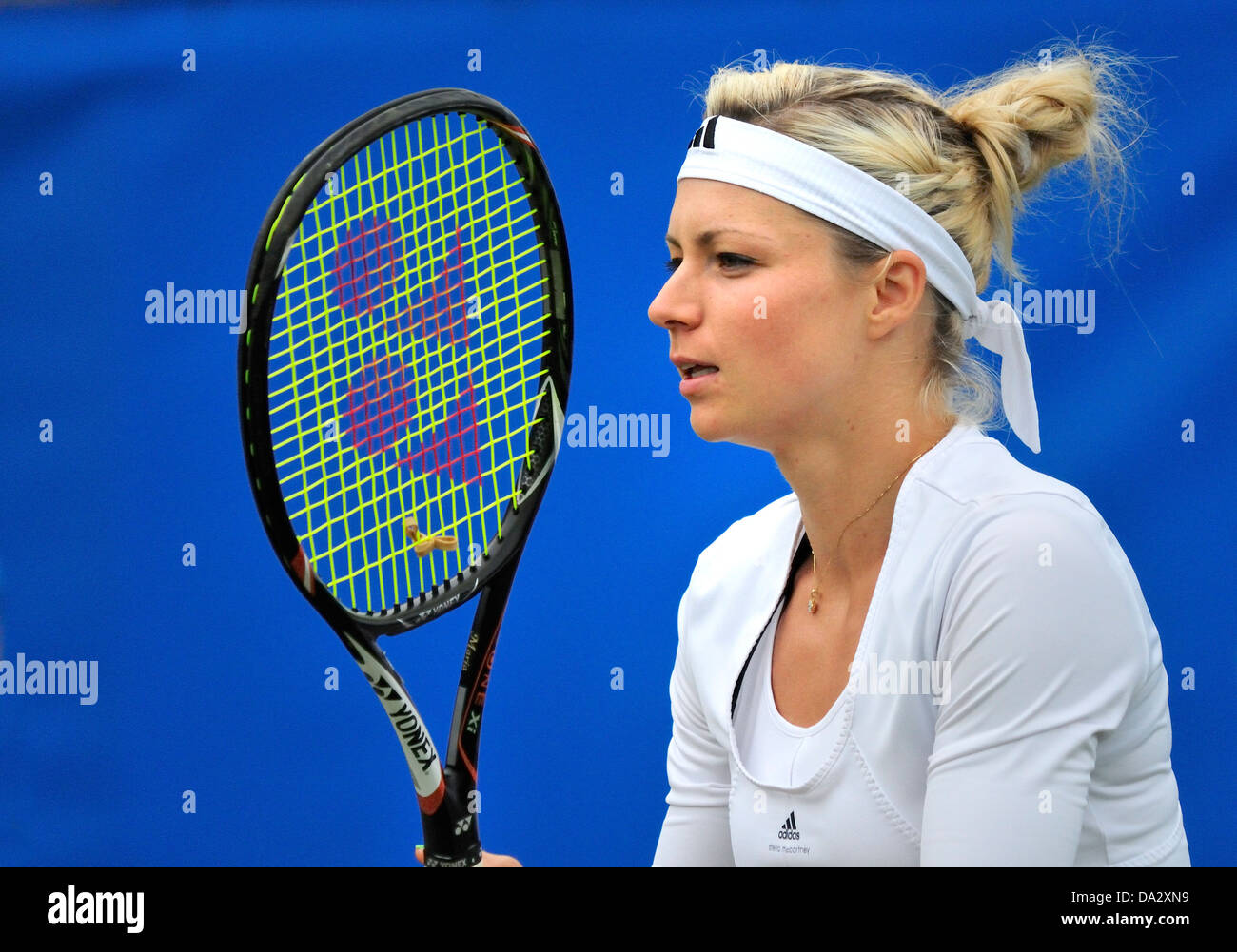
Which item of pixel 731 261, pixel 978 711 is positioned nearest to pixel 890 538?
pixel 978 711

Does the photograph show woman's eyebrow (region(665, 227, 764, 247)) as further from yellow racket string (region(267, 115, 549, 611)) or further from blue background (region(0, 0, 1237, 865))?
blue background (region(0, 0, 1237, 865))

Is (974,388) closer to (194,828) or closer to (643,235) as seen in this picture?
(643,235)

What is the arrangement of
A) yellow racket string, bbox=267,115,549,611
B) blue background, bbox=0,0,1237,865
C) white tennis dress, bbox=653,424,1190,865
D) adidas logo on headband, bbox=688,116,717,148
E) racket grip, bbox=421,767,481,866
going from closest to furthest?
white tennis dress, bbox=653,424,1190,865 → racket grip, bbox=421,767,481,866 → adidas logo on headband, bbox=688,116,717,148 → yellow racket string, bbox=267,115,549,611 → blue background, bbox=0,0,1237,865

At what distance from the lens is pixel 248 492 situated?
6.04 feet

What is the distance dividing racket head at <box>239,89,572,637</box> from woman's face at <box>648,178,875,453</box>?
0.16 m

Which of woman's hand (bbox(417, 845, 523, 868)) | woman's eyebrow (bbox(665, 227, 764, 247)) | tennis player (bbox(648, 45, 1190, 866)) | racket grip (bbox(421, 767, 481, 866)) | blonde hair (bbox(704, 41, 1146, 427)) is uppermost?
blonde hair (bbox(704, 41, 1146, 427))

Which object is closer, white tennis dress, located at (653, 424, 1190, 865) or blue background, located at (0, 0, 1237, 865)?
white tennis dress, located at (653, 424, 1190, 865)

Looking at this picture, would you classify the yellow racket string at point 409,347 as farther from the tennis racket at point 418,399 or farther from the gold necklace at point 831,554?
the gold necklace at point 831,554

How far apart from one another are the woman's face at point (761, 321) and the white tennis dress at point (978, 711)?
120 millimetres

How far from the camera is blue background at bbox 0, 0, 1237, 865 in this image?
1775 mm

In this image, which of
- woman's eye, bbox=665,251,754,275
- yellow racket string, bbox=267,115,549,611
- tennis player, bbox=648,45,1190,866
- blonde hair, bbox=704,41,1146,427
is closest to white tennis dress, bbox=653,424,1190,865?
tennis player, bbox=648,45,1190,866

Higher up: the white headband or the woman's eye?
the white headband
